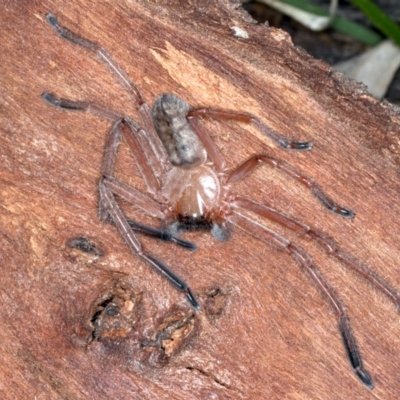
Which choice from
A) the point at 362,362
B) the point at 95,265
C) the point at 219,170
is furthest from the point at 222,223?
the point at 362,362

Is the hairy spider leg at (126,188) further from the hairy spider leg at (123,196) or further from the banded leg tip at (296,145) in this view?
the banded leg tip at (296,145)

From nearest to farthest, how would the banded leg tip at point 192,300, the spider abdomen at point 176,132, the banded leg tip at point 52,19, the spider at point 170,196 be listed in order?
the banded leg tip at point 192,300 → the spider at point 170,196 → the banded leg tip at point 52,19 → the spider abdomen at point 176,132

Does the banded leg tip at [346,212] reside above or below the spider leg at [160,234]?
above

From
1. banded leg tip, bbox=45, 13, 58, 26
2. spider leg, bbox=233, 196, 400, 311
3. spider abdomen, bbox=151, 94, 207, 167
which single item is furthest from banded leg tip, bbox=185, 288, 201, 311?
banded leg tip, bbox=45, 13, 58, 26

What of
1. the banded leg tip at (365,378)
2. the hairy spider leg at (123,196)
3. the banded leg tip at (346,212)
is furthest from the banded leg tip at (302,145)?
the banded leg tip at (365,378)

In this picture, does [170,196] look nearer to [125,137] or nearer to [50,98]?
[125,137]

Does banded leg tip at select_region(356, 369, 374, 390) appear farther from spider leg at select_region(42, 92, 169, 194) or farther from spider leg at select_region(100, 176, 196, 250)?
spider leg at select_region(42, 92, 169, 194)
